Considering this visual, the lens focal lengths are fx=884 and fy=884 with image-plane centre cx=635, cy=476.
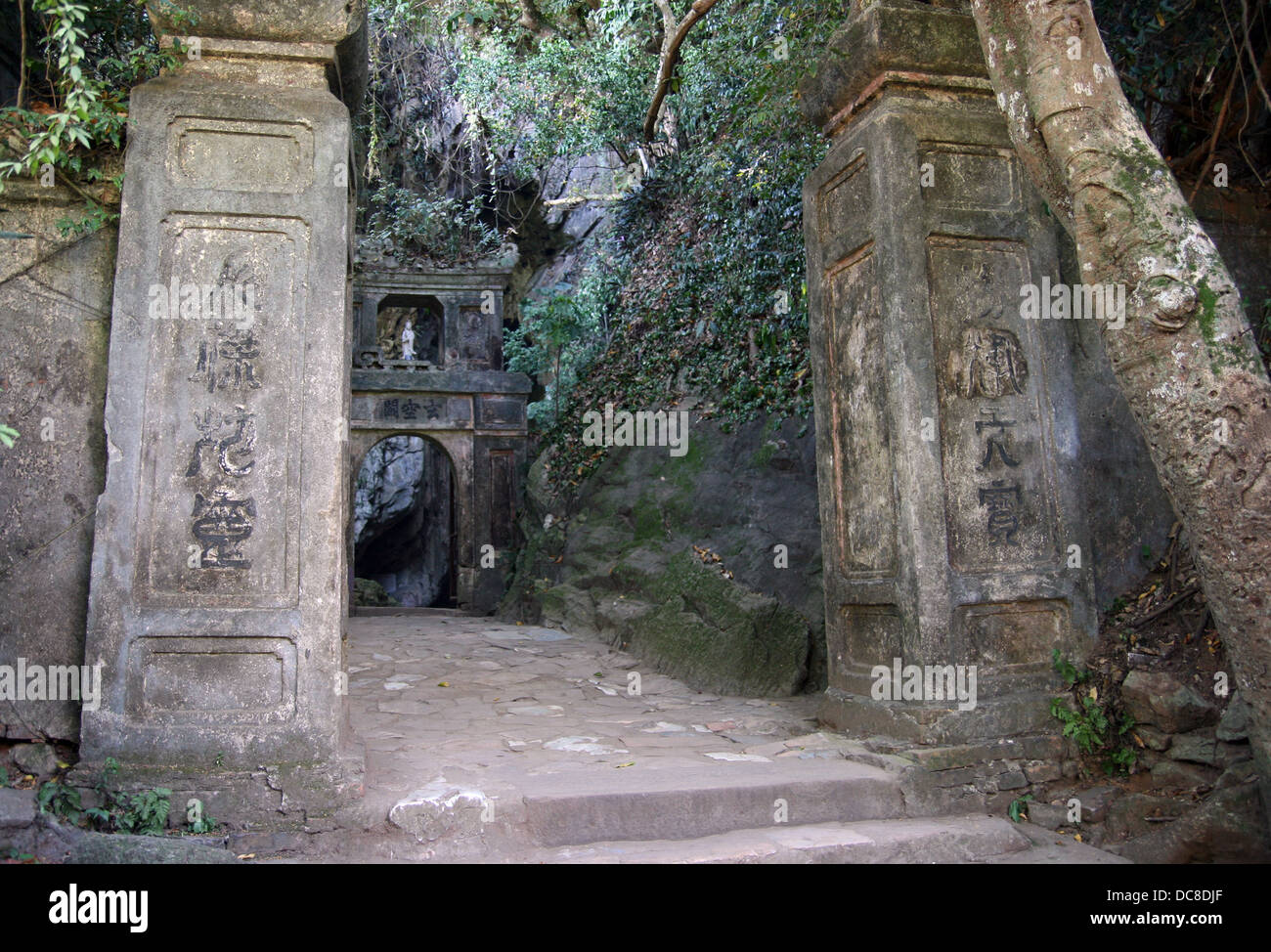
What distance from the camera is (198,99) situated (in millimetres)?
4062

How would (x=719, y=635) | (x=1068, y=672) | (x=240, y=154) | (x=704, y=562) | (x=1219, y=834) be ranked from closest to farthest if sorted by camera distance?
(x=1219, y=834) < (x=240, y=154) < (x=1068, y=672) < (x=719, y=635) < (x=704, y=562)

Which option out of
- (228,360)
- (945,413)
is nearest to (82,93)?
(228,360)

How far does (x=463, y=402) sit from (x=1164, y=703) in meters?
11.1

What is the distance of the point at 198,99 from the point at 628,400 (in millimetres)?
7704

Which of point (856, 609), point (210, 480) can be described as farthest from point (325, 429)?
point (856, 609)

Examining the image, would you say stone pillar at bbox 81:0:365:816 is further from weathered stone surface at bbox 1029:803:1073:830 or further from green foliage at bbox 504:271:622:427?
green foliage at bbox 504:271:622:427

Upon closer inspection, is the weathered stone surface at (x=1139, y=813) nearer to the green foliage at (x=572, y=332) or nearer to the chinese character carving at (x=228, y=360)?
the chinese character carving at (x=228, y=360)

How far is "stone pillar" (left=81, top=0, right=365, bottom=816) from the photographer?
146 inches

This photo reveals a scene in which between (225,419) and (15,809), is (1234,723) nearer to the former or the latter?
(225,419)

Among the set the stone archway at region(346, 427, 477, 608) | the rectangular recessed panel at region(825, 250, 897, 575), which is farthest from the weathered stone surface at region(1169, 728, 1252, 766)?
the stone archway at region(346, 427, 477, 608)

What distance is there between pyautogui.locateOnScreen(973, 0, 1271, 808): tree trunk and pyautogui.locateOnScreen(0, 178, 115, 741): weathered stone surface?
4280 millimetres

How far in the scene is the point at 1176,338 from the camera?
318 centimetres

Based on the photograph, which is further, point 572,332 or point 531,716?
point 572,332

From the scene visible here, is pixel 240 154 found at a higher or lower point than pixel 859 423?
higher
